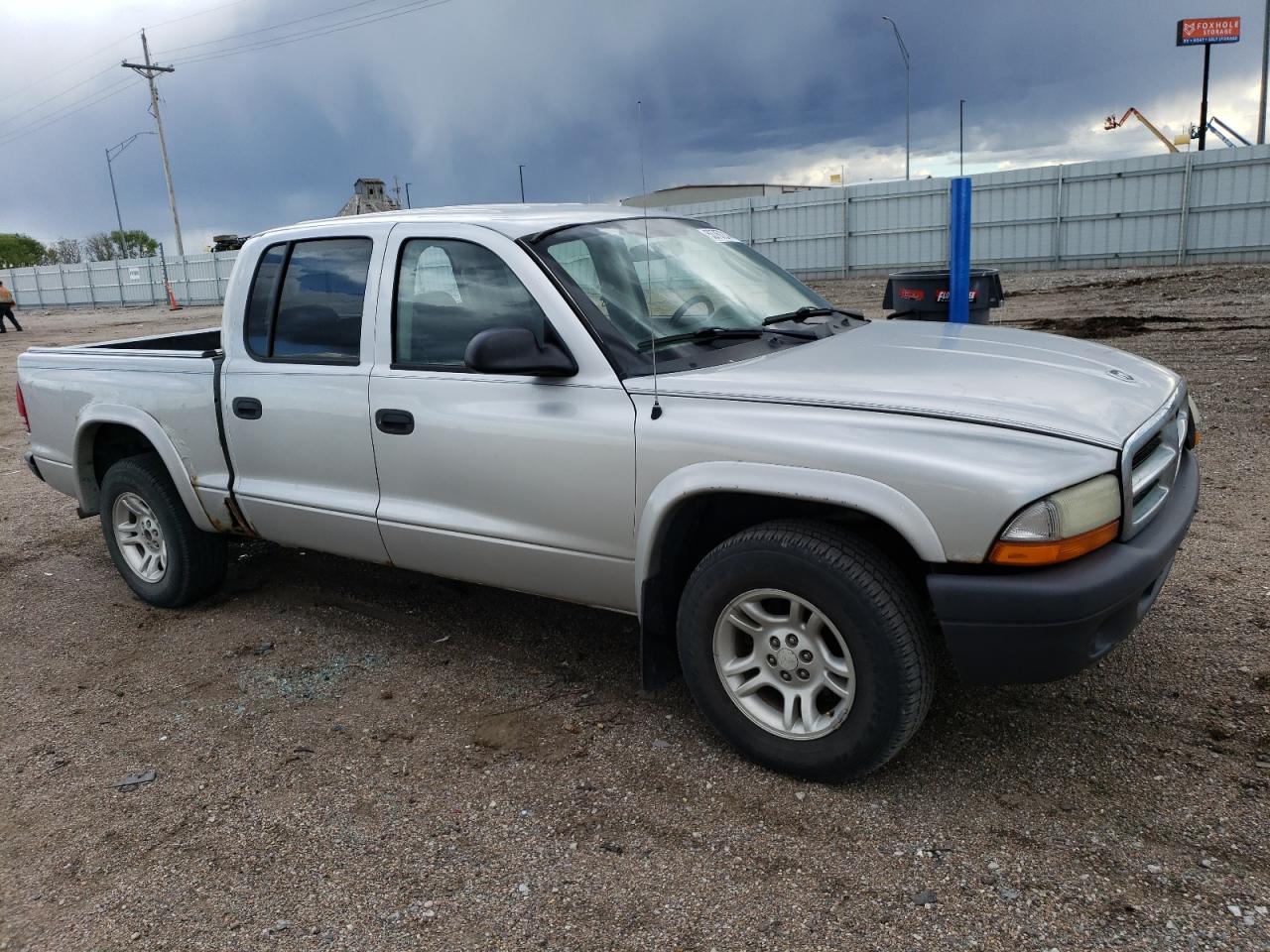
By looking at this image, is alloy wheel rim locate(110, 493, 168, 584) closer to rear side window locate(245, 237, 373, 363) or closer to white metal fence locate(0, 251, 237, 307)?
rear side window locate(245, 237, 373, 363)

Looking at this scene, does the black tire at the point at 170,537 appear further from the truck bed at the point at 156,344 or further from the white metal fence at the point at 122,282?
the white metal fence at the point at 122,282

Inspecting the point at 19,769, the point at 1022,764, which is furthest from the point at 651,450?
the point at 19,769

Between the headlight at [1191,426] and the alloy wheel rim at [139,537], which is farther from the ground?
the headlight at [1191,426]

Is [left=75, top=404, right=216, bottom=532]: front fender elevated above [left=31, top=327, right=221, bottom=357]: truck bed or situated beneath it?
situated beneath

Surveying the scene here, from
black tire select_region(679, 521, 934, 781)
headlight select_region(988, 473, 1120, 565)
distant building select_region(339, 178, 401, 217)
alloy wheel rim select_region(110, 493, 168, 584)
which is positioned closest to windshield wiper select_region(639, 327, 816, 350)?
black tire select_region(679, 521, 934, 781)

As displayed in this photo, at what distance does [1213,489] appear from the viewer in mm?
6062

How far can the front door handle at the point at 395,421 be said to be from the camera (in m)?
3.84

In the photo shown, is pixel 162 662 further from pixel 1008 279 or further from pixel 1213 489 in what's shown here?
pixel 1008 279

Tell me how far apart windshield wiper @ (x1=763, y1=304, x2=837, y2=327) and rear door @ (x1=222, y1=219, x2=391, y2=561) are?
161 centimetres

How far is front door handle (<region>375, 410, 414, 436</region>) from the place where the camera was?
12.6 feet

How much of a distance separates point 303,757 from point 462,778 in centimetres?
66

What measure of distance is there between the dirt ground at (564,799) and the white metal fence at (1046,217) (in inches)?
917

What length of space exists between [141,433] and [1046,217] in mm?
26165

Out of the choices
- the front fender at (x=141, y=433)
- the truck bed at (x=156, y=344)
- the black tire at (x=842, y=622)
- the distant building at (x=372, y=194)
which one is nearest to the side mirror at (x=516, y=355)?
the black tire at (x=842, y=622)
